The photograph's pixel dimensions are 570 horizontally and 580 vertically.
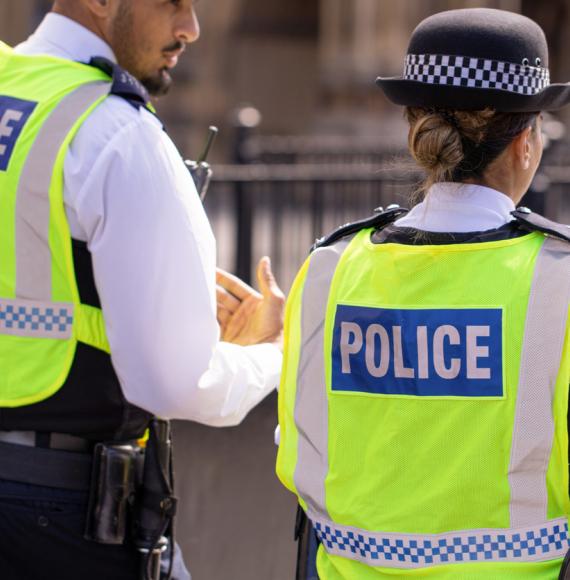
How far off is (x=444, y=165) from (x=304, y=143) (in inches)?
422

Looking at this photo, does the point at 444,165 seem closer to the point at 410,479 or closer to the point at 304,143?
the point at 410,479

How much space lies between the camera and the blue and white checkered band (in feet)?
7.45

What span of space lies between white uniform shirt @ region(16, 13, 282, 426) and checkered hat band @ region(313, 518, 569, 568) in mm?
490

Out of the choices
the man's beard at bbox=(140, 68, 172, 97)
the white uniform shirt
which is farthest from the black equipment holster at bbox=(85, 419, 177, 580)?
the man's beard at bbox=(140, 68, 172, 97)

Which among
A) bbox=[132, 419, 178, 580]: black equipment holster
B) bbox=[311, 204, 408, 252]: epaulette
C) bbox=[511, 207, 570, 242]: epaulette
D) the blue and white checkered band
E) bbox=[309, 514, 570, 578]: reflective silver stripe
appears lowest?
bbox=[132, 419, 178, 580]: black equipment holster

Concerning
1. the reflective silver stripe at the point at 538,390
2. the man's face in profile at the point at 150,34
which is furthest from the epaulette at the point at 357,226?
the man's face in profile at the point at 150,34

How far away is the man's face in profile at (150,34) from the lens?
2.83 meters

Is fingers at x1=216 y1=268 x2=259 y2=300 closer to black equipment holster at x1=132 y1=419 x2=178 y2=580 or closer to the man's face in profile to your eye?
black equipment holster at x1=132 y1=419 x2=178 y2=580

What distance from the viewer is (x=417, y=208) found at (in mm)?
2391

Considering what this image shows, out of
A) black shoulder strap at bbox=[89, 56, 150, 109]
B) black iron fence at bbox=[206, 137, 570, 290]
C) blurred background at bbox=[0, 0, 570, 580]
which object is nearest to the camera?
black shoulder strap at bbox=[89, 56, 150, 109]

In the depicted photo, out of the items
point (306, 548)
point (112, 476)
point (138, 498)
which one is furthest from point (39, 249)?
point (306, 548)

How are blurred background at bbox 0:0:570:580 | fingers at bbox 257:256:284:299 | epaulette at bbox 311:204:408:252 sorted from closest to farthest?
epaulette at bbox 311:204:408:252 → fingers at bbox 257:256:284:299 → blurred background at bbox 0:0:570:580

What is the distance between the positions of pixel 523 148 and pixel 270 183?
4639mm

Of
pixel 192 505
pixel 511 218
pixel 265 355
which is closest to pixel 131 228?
pixel 265 355
